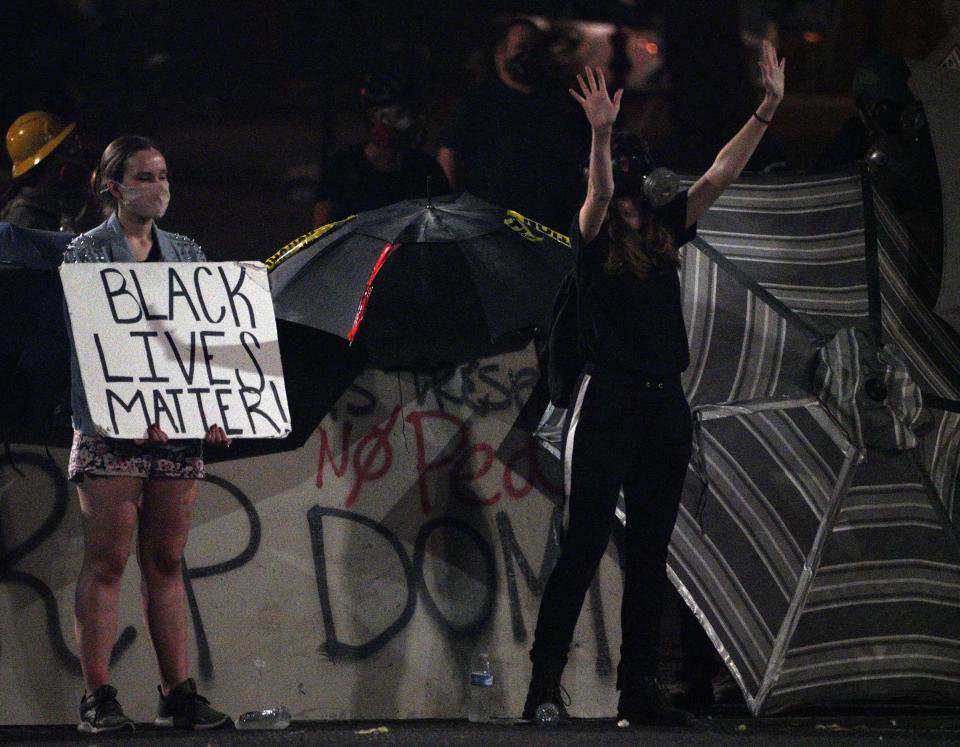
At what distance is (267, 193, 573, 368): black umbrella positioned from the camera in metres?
6.22

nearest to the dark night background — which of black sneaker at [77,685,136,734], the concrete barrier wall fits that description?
the concrete barrier wall

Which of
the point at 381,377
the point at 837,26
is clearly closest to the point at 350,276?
the point at 381,377

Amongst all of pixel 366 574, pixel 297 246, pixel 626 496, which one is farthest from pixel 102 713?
pixel 626 496

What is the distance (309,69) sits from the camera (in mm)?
20656

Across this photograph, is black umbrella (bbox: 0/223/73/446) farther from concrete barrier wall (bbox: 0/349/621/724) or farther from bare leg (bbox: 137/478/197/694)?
bare leg (bbox: 137/478/197/694)

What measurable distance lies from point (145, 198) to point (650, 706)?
2413 mm

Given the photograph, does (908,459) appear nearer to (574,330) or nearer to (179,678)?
(574,330)

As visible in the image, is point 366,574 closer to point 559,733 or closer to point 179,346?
point 559,733

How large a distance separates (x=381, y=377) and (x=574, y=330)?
0.75m

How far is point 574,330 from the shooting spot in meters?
6.04

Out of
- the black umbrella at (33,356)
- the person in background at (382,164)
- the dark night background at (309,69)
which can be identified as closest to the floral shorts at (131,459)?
the black umbrella at (33,356)

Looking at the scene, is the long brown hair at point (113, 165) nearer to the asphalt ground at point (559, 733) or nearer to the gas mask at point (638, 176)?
the gas mask at point (638, 176)

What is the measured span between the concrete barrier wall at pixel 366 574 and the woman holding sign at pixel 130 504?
25 cm

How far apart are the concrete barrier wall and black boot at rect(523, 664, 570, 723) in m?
0.23
